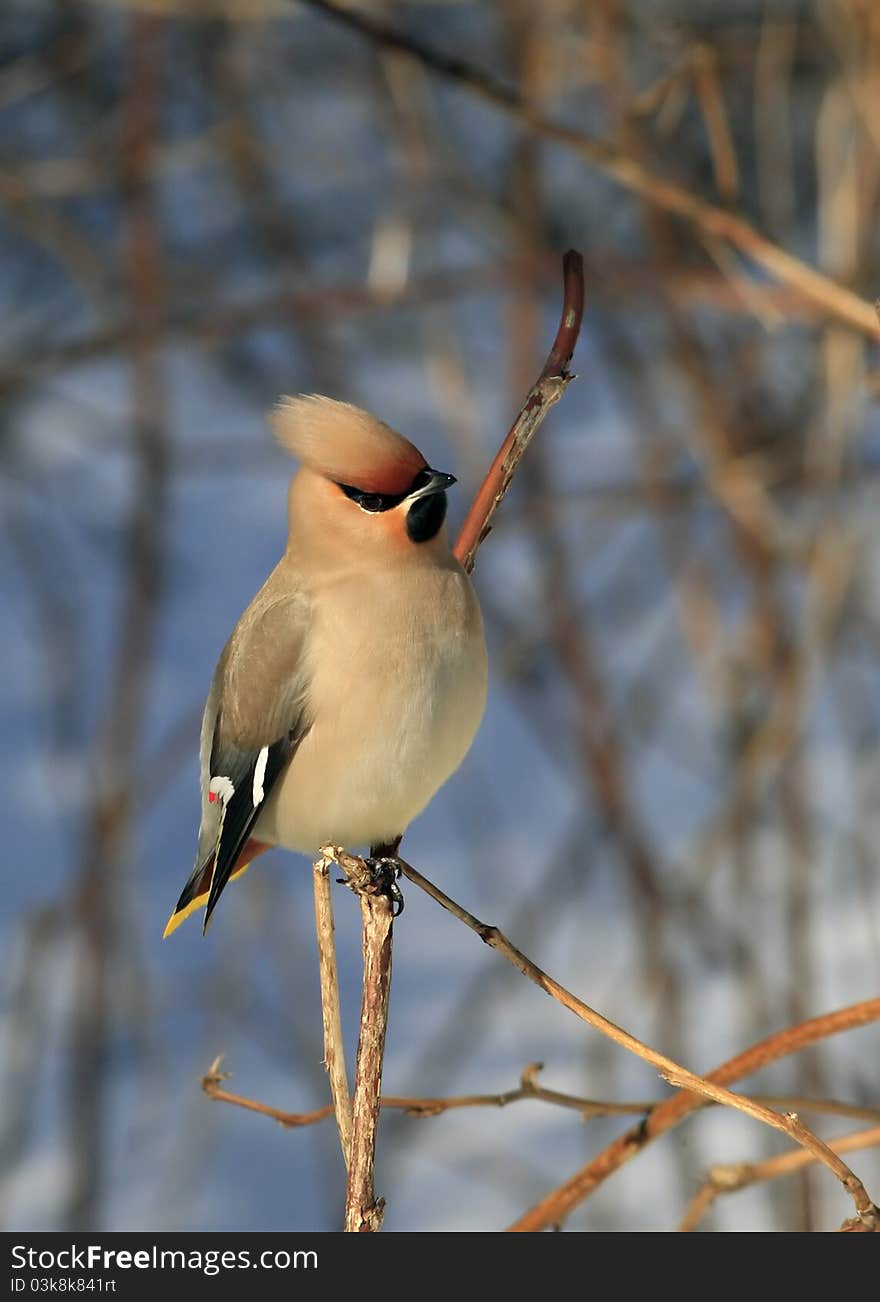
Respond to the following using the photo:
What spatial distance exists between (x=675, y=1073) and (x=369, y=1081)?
0.16 m

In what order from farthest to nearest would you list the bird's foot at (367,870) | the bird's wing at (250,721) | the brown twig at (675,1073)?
the bird's wing at (250,721) < the bird's foot at (367,870) < the brown twig at (675,1073)

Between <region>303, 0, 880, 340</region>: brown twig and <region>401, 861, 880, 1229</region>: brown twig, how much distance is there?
618 mm

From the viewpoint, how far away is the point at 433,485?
103 centimetres

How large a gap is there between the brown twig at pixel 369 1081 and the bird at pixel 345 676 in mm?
216

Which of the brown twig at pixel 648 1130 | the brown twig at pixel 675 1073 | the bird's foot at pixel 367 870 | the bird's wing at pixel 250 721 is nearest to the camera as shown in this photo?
the brown twig at pixel 675 1073

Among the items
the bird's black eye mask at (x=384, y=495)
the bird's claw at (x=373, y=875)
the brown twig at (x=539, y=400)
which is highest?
the bird's black eye mask at (x=384, y=495)

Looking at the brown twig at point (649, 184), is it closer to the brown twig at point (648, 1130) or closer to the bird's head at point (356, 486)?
the bird's head at point (356, 486)

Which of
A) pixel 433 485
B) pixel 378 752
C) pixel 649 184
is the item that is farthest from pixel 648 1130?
pixel 649 184

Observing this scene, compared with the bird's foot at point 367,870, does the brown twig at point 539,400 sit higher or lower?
higher

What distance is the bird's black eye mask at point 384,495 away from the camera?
3.42 ft

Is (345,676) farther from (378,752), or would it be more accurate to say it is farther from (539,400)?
(539,400)

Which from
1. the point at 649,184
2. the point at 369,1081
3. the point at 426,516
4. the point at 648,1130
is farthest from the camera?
the point at 649,184

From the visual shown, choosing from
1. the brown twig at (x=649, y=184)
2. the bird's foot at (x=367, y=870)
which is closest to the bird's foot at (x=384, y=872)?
the bird's foot at (x=367, y=870)

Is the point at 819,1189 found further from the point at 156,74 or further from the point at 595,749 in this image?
the point at 156,74
